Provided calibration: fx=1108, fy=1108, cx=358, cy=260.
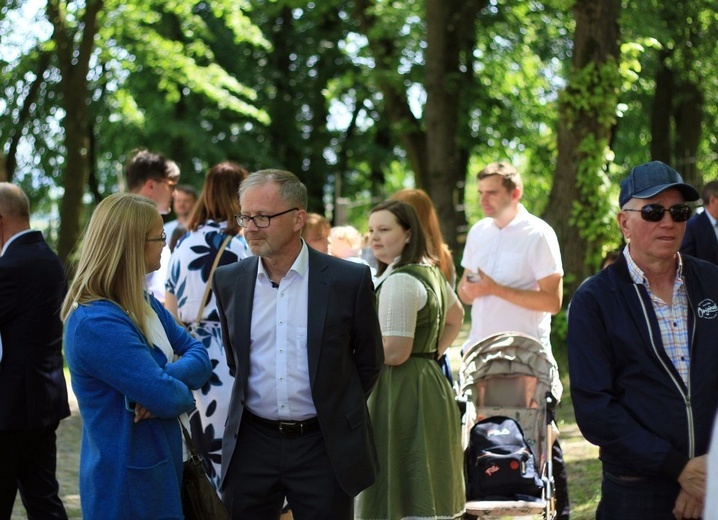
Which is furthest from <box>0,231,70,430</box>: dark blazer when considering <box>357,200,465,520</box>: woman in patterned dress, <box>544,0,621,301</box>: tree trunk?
<box>544,0,621,301</box>: tree trunk

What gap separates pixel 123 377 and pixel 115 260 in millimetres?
482

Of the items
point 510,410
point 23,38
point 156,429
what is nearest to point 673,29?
point 23,38

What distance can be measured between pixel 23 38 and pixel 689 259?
772 inches

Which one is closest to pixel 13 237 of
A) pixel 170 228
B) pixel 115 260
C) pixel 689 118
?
pixel 115 260

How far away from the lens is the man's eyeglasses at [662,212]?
4.23 metres

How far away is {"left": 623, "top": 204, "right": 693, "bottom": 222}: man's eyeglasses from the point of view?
4.23m

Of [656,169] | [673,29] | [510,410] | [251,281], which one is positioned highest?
[673,29]

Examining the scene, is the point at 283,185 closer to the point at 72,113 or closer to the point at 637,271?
the point at 637,271

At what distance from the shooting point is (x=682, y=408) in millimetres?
4086

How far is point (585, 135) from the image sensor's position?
44.0 ft

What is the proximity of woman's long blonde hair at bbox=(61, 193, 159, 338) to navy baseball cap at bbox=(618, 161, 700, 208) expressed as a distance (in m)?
1.92

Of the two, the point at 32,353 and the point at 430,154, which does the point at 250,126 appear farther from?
the point at 32,353

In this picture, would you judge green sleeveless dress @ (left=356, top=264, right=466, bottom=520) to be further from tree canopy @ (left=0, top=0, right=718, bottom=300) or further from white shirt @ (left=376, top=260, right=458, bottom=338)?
tree canopy @ (left=0, top=0, right=718, bottom=300)

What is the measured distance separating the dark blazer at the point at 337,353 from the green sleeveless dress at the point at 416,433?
1.12 m
